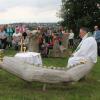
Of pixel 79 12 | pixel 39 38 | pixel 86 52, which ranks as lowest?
pixel 79 12

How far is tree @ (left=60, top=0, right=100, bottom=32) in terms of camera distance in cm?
4912

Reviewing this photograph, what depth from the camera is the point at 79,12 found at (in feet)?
164

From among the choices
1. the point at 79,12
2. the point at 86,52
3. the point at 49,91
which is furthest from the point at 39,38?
the point at 79,12

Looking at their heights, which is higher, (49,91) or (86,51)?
(86,51)

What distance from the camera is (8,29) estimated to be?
30922 millimetres

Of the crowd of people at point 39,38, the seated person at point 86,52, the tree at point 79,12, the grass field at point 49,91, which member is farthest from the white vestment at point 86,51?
the tree at point 79,12

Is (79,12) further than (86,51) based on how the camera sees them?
Yes

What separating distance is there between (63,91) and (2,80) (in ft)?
7.41

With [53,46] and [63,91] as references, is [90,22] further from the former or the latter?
[63,91]

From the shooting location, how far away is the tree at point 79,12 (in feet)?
161

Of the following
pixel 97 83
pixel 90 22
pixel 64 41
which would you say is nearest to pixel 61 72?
pixel 97 83

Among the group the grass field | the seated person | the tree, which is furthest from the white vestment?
the tree

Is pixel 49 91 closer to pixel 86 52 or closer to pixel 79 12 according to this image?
pixel 86 52

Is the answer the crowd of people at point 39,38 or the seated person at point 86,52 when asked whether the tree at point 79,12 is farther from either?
the seated person at point 86,52
